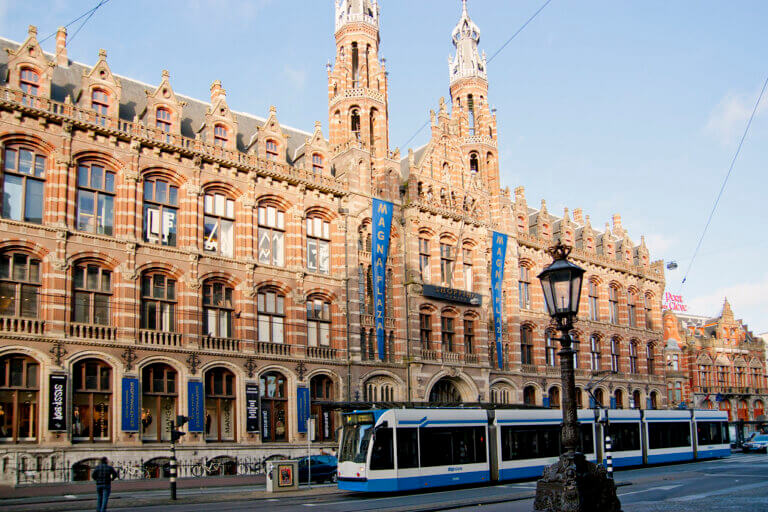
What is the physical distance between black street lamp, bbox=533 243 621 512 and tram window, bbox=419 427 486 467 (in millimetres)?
14710

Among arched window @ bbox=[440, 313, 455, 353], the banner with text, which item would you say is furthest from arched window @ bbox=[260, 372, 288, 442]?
arched window @ bbox=[440, 313, 455, 353]

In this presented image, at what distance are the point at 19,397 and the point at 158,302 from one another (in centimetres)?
695

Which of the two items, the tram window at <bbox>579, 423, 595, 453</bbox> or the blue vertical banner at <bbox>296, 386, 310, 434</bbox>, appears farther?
the blue vertical banner at <bbox>296, 386, 310, 434</bbox>

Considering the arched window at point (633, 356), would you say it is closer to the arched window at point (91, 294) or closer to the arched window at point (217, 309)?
the arched window at point (217, 309)

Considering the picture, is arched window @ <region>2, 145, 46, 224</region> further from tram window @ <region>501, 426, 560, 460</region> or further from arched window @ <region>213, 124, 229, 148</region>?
tram window @ <region>501, 426, 560, 460</region>

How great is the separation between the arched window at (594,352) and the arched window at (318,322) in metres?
25.3

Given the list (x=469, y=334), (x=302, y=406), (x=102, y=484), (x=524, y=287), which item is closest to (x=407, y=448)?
(x=102, y=484)

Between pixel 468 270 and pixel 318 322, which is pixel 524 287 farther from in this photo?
pixel 318 322

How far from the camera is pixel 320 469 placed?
32125mm

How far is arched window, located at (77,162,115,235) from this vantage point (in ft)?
104

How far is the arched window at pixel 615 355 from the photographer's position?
58.0 meters

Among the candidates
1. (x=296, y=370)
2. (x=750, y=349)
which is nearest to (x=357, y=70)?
(x=296, y=370)

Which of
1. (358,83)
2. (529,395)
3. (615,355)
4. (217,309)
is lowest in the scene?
(529,395)

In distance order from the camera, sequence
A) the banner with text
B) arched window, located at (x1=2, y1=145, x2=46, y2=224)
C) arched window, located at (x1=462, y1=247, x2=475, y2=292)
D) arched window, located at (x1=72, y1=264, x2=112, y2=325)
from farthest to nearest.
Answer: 1. arched window, located at (x1=462, y1=247, x2=475, y2=292)
2. arched window, located at (x1=72, y1=264, x2=112, y2=325)
3. arched window, located at (x1=2, y1=145, x2=46, y2=224)
4. the banner with text
